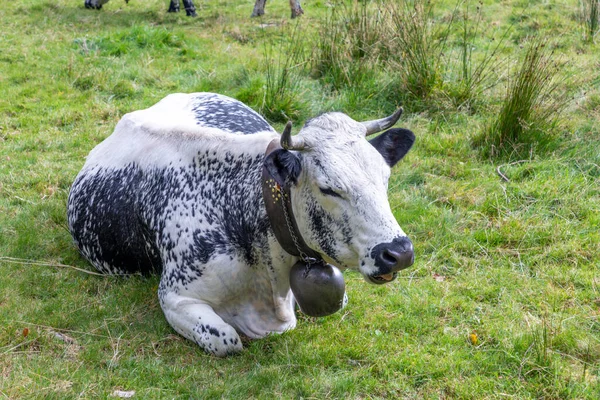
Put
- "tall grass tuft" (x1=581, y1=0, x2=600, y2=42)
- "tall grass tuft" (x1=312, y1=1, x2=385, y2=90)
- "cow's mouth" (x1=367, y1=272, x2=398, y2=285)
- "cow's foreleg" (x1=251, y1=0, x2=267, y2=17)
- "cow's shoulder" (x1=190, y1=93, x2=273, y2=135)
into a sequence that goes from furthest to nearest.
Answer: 1. "cow's foreleg" (x1=251, y1=0, x2=267, y2=17)
2. "tall grass tuft" (x1=581, y1=0, x2=600, y2=42)
3. "tall grass tuft" (x1=312, y1=1, x2=385, y2=90)
4. "cow's shoulder" (x1=190, y1=93, x2=273, y2=135)
5. "cow's mouth" (x1=367, y1=272, x2=398, y2=285)

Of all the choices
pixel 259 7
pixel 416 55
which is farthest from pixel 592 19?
pixel 259 7

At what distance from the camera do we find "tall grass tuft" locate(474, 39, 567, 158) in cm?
636

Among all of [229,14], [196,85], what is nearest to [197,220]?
[196,85]

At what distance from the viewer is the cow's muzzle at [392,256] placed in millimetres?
3420

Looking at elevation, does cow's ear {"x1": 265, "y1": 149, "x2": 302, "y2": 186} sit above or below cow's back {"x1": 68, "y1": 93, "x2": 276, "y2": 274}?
above

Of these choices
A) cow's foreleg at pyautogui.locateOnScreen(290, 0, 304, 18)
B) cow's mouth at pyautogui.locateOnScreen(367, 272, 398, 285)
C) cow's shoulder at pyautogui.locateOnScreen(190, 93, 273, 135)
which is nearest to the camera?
cow's mouth at pyautogui.locateOnScreen(367, 272, 398, 285)

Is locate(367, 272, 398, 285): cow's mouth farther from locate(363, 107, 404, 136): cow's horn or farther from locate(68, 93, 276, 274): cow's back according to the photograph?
locate(68, 93, 276, 274): cow's back

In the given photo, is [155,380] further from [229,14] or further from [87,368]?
[229,14]

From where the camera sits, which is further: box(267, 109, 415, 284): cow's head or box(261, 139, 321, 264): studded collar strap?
box(261, 139, 321, 264): studded collar strap

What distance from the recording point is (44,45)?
411 inches

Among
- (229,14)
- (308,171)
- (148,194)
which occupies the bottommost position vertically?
(229,14)

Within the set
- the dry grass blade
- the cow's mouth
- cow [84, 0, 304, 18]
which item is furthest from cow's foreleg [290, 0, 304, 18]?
the cow's mouth

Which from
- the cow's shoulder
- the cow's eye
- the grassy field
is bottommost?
the grassy field

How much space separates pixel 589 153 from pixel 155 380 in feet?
14.1
